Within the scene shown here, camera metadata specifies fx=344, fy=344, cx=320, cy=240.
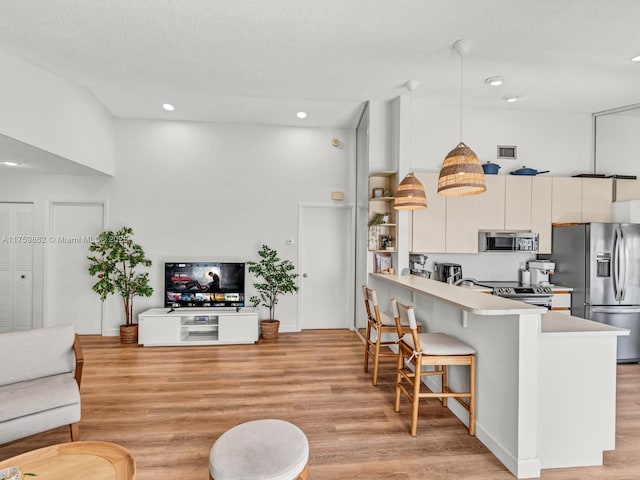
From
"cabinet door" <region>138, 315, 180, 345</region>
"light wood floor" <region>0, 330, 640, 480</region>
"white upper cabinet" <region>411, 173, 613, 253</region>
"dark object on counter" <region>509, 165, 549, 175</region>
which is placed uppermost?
"dark object on counter" <region>509, 165, 549, 175</region>

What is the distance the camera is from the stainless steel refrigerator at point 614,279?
405cm

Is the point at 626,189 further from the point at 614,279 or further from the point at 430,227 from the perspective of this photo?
the point at 430,227

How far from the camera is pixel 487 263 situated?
191 inches

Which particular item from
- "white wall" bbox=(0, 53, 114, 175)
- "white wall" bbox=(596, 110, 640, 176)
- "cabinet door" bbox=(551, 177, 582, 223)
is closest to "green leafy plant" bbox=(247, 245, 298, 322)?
"white wall" bbox=(0, 53, 114, 175)

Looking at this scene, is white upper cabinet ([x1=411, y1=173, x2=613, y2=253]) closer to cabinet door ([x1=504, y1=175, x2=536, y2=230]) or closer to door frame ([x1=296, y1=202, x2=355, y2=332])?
cabinet door ([x1=504, y1=175, x2=536, y2=230])

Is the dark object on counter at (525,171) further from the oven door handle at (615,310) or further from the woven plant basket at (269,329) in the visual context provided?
the woven plant basket at (269,329)

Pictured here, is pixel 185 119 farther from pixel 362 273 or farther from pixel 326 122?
pixel 362 273

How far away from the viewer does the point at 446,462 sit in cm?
219

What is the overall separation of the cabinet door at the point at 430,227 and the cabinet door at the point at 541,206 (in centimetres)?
122

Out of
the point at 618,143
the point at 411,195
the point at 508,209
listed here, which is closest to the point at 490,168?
the point at 508,209

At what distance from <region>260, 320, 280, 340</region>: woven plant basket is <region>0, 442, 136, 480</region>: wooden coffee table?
319 centimetres

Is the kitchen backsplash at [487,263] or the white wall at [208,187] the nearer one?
the kitchen backsplash at [487,263]

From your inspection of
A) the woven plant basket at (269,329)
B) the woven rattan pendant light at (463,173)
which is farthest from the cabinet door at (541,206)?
the woven plant basket at (269,329)

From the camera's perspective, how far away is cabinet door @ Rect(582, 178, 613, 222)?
15.1 ft
